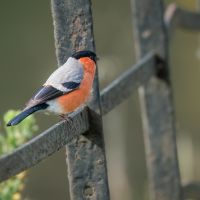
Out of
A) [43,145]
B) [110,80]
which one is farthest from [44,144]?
[110,80]

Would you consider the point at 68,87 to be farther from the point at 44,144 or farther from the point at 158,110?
the point at 158,110

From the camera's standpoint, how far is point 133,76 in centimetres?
491

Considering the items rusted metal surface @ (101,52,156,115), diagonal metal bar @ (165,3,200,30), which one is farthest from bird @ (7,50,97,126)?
diagonal metal bar @ (165,3,200,30)

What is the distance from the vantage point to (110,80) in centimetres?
656

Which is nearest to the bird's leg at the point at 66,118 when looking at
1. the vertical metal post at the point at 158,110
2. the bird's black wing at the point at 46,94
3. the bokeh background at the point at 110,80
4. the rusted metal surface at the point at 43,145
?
the rusted metal surface at the point at 43,145

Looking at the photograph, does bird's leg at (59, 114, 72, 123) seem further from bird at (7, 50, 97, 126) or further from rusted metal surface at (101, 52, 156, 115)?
rusted metal surface at (101, 52, 156, 115)

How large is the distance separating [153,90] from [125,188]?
4.91 feet

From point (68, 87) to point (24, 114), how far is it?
0.26 meters

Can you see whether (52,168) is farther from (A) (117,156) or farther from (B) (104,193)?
(B) (104,193)

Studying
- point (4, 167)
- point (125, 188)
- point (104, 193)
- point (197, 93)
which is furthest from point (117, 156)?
point (4, 167)

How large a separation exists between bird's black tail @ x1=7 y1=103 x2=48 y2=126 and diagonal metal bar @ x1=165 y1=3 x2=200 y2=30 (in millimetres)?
2231

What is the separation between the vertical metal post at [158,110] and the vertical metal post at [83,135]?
5.34 feet

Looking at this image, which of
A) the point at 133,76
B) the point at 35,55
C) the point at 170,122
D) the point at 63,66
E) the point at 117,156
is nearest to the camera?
the point at 63,66

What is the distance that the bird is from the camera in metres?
3.38
